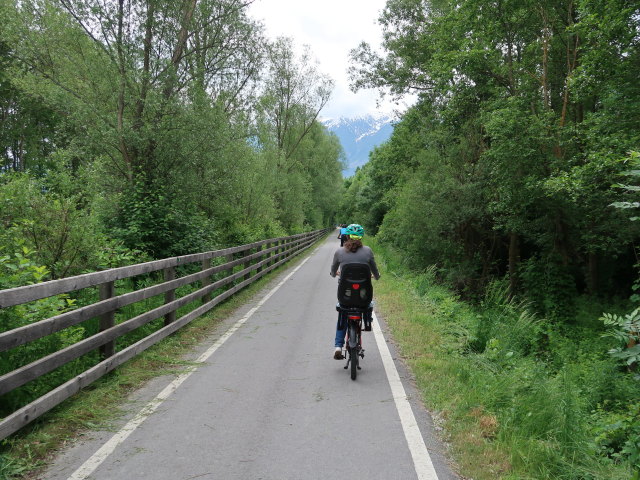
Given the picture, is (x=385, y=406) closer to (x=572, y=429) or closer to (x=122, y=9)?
(x=572, y=429)

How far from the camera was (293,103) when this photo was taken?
A: 3531cm

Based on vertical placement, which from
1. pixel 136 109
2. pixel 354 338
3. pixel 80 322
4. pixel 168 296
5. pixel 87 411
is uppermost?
pixel 136 109

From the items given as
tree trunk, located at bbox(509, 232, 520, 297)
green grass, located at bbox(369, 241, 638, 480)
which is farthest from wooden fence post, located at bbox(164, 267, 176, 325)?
tree trunk, located at bbox(509, 232, 520, 297)

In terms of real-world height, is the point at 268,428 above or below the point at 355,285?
below

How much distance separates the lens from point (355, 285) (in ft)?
18.4

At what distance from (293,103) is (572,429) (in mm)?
34437

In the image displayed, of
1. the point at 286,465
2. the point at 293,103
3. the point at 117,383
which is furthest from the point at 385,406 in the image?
the point at 293,103

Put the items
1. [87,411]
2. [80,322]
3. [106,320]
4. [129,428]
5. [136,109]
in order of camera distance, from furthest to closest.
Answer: [136,109], [106,320], [80,322], [87,411], [129,428]

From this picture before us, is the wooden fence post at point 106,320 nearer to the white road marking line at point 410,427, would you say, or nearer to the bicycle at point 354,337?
the bicycle at point 354,337

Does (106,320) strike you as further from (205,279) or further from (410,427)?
(205,279)

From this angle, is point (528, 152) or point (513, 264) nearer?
point (528, 152)

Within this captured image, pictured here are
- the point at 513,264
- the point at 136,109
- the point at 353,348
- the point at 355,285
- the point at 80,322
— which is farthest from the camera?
the point at 513,264

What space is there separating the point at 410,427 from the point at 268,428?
1325mm

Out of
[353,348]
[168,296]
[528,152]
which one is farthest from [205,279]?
[528,152]
